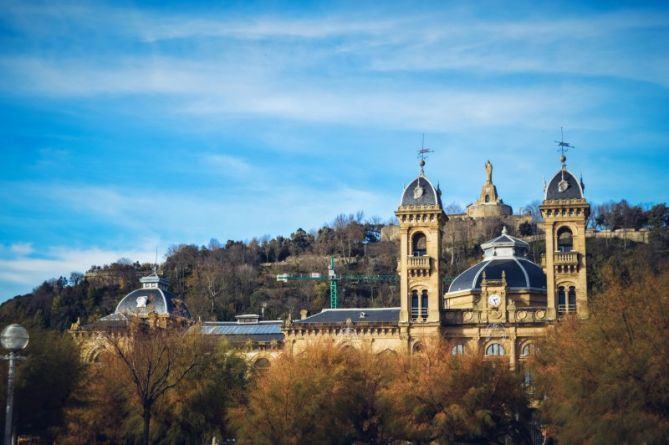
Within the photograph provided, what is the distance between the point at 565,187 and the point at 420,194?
13476mm

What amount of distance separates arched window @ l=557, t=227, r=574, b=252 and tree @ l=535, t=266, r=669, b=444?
86.4 ft

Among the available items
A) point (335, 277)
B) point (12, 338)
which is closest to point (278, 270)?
point (335, 277)

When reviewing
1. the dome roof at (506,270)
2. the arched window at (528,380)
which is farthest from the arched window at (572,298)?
the arched window at (528,380)

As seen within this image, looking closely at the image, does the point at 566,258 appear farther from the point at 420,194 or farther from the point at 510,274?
the point at 420,194

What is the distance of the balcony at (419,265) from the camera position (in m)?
87.7

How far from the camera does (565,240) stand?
315 feet

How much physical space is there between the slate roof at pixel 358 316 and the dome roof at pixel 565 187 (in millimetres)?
18376

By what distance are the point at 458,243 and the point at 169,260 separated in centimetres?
5838

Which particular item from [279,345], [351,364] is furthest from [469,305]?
[351,364]

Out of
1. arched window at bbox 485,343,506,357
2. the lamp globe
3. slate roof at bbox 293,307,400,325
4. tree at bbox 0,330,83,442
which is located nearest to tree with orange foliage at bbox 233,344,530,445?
tree at bbox 0,330,83,442

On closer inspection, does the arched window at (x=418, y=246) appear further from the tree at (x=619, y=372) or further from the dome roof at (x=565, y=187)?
the tree at (x=619, y=372)

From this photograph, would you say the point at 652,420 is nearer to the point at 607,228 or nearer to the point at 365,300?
the point at 365,300

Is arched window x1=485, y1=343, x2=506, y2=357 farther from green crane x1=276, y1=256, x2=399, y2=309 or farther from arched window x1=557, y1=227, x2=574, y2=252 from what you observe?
green crane x1=276, y1=256, x2=399, y2=309

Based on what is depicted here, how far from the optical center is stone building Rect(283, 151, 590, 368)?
85.1 metres
